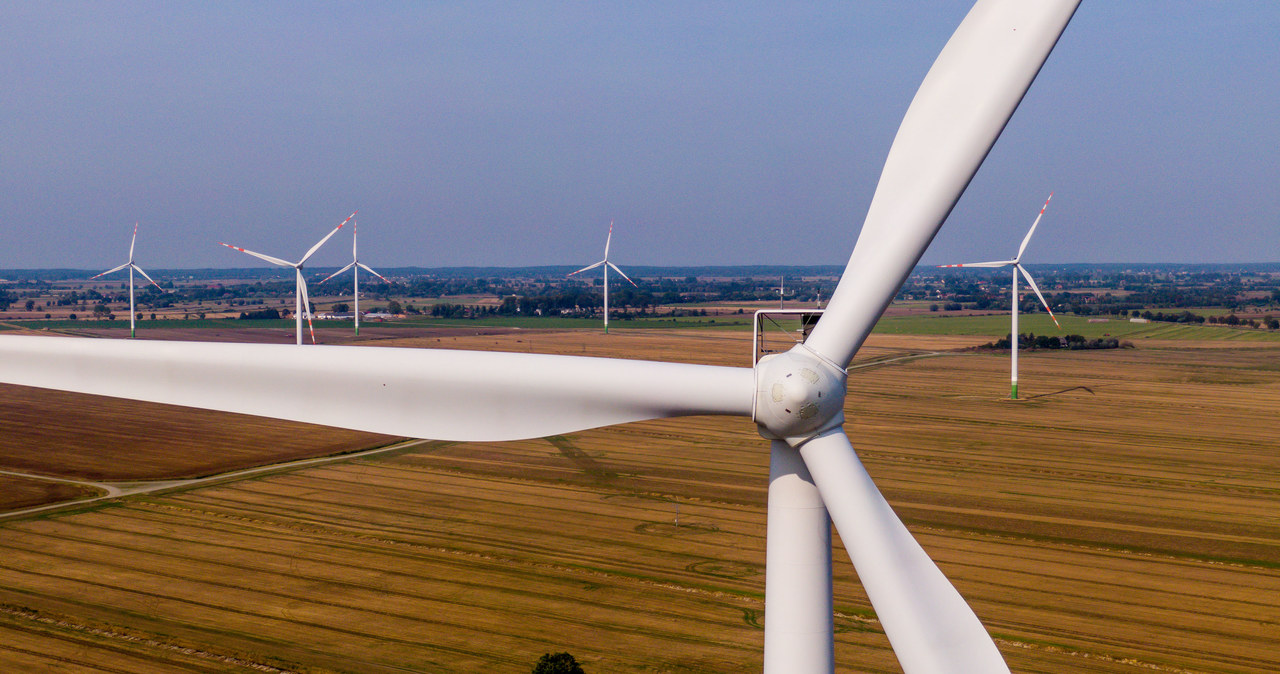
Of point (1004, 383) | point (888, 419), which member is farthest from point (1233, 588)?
point (1004, 383)

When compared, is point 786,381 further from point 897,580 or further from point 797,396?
point 897,580

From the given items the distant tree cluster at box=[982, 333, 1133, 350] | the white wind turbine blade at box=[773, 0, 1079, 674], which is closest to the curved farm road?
the white wind turbine blade at box=[773, 0, 1079, 674]

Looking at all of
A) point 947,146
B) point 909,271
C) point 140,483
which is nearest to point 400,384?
point 909,271

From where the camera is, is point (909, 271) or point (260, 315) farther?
point (260, 315)

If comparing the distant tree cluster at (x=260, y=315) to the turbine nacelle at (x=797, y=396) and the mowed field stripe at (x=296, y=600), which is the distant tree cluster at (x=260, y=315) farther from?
the turbine nacelle at (x=797, y=396)

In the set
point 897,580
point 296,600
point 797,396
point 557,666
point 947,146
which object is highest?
→ point 947,146
